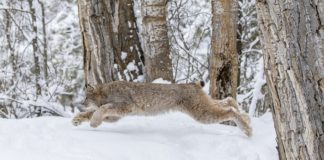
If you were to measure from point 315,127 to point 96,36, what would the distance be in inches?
187

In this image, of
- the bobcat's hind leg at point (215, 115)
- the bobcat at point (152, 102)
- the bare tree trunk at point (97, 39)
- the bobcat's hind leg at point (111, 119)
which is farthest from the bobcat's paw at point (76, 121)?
the bare tree trunk at point (97, 39)

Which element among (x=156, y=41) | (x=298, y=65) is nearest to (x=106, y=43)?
(x=156, y=41)

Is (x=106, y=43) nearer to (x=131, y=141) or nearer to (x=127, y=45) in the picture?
(x=127, y=45)

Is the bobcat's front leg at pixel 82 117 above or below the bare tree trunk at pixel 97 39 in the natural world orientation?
below

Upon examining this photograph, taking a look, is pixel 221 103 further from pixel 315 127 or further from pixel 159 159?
pixel 315 127

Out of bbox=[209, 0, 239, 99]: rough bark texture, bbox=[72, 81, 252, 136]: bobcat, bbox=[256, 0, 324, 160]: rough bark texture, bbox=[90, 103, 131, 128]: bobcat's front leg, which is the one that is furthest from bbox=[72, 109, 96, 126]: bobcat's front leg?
bbox=[256, 0, 324, 160]: rough bark texture

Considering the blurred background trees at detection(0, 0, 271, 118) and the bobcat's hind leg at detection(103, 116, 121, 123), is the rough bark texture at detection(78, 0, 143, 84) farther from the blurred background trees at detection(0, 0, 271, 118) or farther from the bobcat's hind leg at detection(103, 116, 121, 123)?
the bobcat's hind leg at detection(103, 116, 121, 123)

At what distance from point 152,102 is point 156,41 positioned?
156cm

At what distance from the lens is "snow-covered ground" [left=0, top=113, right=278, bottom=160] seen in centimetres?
476

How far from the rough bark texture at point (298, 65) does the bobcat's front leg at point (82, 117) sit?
2.97 meters

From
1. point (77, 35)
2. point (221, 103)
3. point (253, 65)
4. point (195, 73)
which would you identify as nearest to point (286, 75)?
point (221, 103)

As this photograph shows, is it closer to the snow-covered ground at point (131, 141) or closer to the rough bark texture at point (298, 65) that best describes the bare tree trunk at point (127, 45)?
the snow-covered ground at point (131, 141)

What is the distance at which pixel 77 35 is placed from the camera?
15.3 metres

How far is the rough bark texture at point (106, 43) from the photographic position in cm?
763
